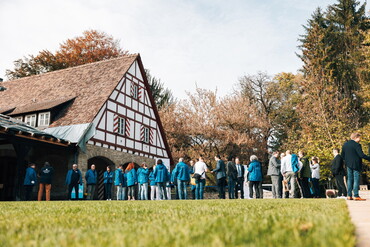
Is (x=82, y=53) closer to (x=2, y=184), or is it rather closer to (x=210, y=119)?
(x=210, y=119)

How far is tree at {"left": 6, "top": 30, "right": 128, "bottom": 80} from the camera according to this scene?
34438 mm

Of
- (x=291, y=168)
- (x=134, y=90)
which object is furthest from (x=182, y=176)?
(x=134, y=90)

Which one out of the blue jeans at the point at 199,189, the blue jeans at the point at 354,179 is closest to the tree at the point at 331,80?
the blue jeans at the point at 199,189

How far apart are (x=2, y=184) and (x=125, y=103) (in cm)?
881

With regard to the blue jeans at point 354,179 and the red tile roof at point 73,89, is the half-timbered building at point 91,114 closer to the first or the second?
the red tile roof at point 73,89

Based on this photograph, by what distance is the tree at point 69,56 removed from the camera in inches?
1356

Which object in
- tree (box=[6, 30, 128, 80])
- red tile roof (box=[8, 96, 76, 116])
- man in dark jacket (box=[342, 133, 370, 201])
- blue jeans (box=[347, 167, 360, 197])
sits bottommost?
blue jeans (box=[347, 167, 360, 197])

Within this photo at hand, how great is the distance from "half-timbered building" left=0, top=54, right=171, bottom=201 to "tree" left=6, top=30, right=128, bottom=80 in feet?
19.6

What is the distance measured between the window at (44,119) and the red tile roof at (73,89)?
20.0 inches

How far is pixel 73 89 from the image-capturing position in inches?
959

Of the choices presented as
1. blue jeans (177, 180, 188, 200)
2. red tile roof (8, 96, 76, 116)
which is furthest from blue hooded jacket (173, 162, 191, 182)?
red tile roof (8, 96, 76, 116)

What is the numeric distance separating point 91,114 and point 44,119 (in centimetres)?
353

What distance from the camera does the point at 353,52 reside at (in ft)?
101

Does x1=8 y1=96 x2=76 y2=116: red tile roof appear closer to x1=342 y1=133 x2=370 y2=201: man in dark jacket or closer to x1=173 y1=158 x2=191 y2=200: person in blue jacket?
x1=173 y1=158 x2=191 y2=200: person in blue jacket
